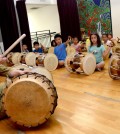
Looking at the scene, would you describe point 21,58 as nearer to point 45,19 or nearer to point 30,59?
point 30,59

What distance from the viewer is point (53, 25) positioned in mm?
9625

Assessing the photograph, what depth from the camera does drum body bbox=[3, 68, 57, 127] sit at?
6.22 feet

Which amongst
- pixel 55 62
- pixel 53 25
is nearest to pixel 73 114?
pixel 55 62

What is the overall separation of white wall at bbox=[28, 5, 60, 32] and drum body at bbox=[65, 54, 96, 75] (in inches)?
219

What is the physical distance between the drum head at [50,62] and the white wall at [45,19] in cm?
482

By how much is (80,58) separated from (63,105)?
161cm

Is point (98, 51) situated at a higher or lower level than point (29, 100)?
higher

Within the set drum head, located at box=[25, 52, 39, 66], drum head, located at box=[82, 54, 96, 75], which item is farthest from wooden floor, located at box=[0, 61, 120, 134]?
drum head, located at box=[25, 52, 39, 66]

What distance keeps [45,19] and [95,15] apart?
3099mm

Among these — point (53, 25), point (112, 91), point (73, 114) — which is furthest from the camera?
point (53, 25)

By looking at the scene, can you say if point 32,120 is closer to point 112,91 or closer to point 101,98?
point 101,98

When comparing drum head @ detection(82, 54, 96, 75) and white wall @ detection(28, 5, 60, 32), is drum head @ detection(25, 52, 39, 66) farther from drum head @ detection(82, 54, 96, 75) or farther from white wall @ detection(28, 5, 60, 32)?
white wall @ detection(28, 5, 60, 32)

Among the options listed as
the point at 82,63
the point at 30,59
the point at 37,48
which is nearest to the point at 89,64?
the point at 82,63

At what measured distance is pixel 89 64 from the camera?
12.8 feet
